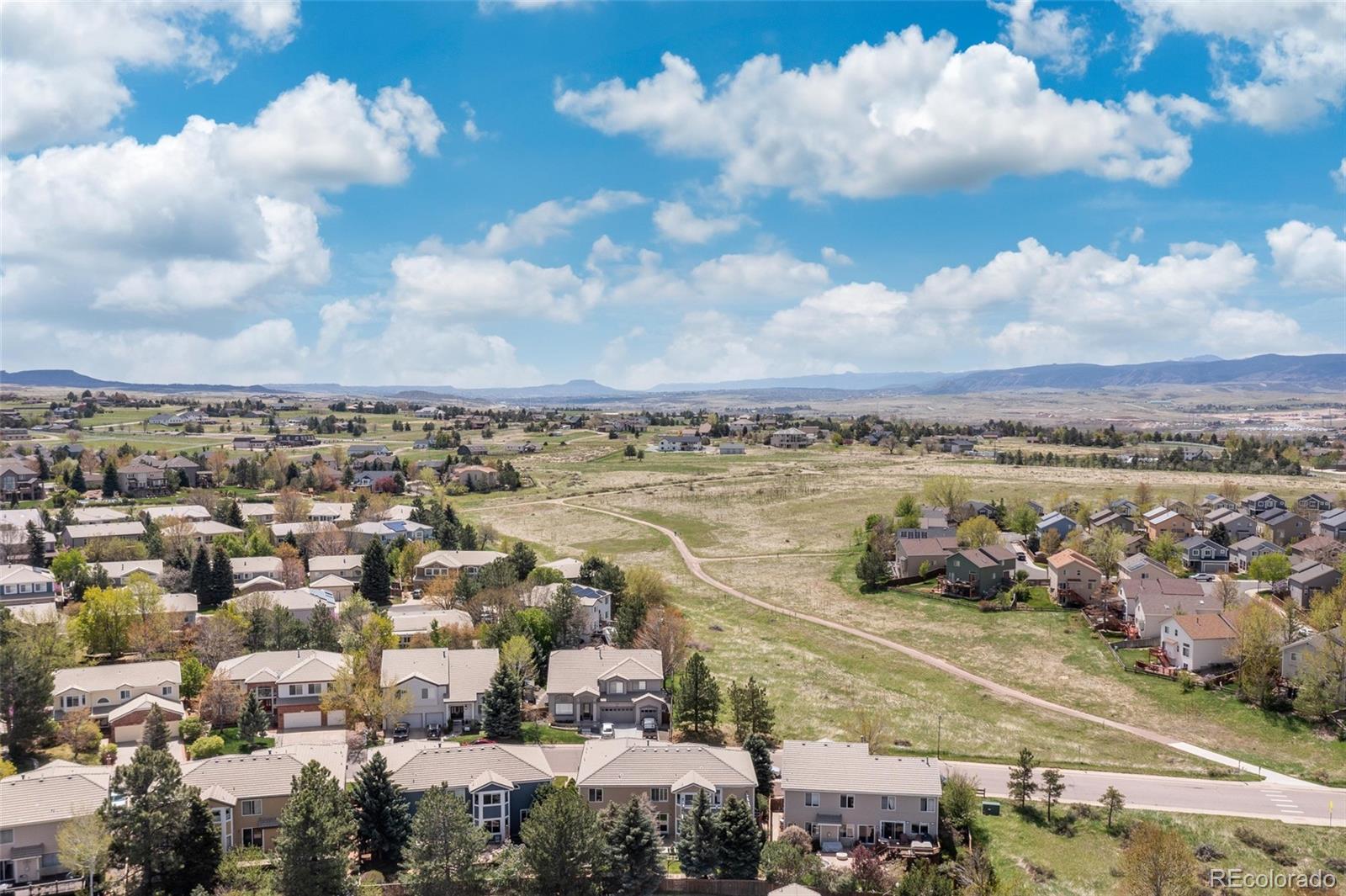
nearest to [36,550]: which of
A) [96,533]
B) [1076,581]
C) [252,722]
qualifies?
[96,533]

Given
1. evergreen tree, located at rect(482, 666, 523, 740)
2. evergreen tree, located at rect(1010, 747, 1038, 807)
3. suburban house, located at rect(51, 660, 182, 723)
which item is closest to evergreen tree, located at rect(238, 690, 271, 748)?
suburban house, located at rect(51, 660, 182, 723)

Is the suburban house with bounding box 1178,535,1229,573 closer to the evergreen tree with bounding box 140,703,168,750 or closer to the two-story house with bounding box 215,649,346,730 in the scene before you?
the two-story house with bounding box 215,649,346,730

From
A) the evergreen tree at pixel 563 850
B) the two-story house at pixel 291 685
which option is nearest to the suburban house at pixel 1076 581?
the evergreen tree at pixel 563 850

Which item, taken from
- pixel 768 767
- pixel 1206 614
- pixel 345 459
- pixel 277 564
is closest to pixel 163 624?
pixel 277 564

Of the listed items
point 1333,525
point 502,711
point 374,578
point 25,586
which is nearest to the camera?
point 502,711

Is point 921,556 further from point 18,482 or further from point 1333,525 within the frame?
point 18,482

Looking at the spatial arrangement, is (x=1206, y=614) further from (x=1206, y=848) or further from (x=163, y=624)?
(x=163, y=624)
